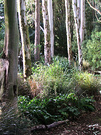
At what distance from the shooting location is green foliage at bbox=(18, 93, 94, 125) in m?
4.06

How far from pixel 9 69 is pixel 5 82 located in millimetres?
276

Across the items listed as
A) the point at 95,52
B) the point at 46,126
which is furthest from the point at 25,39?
the point at 95,52

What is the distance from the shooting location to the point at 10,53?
11.5 feet

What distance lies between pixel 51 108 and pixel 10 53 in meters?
1.95

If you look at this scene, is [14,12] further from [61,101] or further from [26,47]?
[26,47]

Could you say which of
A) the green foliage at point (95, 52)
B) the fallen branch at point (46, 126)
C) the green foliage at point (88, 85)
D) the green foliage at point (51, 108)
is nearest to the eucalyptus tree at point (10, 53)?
the green foliage at point (51, 108)

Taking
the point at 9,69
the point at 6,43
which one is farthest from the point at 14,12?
the point at 9,69

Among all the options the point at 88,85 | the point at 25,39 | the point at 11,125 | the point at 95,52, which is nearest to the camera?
the point at 11,125

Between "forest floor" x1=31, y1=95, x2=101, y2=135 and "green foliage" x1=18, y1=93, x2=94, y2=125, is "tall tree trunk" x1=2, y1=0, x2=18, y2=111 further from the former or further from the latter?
"forest floor" x1=31, y1=95, x2=101, y2=135

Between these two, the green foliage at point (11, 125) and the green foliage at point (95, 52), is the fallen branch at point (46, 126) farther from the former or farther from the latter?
the green foliage at point (95, 52)

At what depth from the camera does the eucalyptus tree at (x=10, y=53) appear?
135 inches

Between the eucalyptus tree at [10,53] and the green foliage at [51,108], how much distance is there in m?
0.55

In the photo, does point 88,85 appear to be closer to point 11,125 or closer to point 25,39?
point 25,39

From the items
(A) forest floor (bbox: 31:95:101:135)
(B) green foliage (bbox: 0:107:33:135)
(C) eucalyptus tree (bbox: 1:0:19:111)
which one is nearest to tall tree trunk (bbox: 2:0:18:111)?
(C) eucalyptus tree (bbox: 1:0:19:111)
